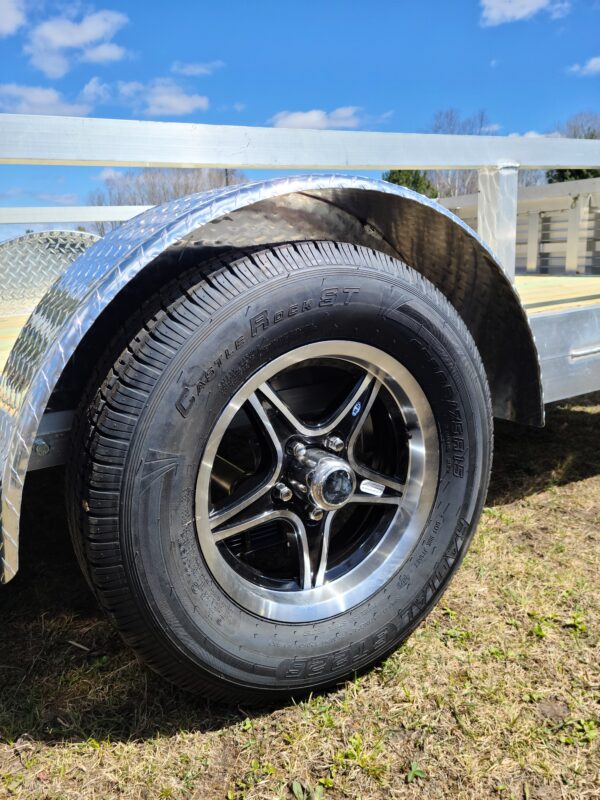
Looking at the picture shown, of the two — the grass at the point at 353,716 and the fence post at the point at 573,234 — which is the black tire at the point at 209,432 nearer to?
the grass at the point at 353,716

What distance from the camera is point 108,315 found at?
70.0 inches

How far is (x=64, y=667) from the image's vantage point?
196cm

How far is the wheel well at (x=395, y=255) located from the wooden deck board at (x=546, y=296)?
286 millimetres

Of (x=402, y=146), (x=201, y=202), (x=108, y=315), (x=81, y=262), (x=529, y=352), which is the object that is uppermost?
(x=402, y=146)

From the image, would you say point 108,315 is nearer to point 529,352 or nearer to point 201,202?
point 201,202

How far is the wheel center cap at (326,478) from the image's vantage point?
5.65 ft

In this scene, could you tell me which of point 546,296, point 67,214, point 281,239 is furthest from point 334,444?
point 67,214

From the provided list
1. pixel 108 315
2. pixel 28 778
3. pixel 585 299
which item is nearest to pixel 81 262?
pixel 108 315

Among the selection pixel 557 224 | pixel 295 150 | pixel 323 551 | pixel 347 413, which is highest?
pixel 295 150

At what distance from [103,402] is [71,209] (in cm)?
280

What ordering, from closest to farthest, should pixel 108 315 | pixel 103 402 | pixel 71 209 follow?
pixel 103 402
pixel 108 315
pixel 71 209

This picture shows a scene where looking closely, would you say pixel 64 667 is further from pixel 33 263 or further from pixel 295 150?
pixel 33 263

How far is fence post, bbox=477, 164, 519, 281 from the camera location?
221cm

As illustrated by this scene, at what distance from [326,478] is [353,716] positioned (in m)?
0.65
